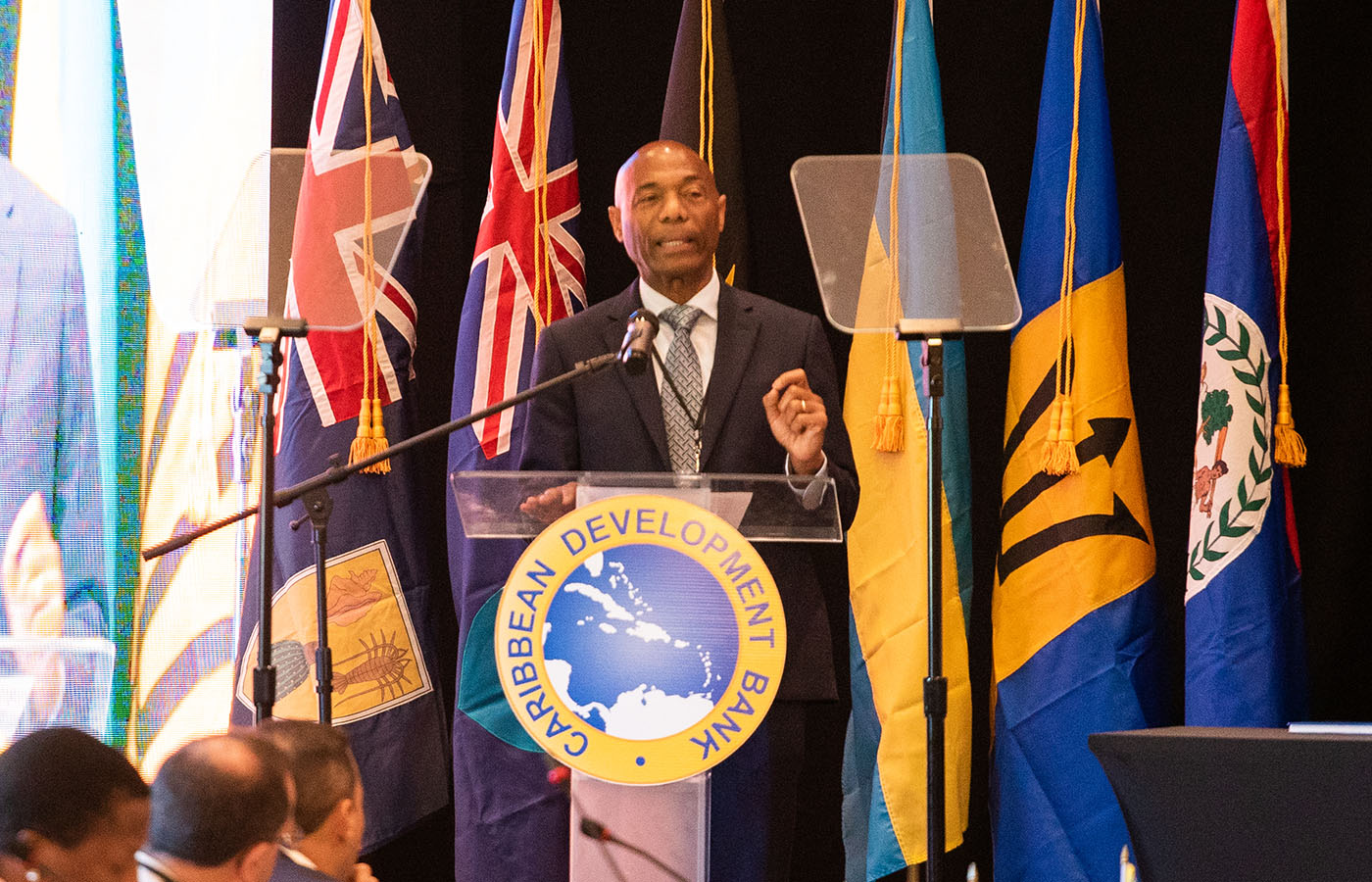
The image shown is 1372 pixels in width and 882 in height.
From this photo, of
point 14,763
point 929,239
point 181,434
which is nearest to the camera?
point 14,763

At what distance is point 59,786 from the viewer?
5.89 ft

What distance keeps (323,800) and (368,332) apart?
1.74 m

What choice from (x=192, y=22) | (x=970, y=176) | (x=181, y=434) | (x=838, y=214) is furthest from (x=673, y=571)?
(x=192, y=22)

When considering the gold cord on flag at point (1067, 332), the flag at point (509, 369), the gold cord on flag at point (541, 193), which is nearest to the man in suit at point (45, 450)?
the flag at point (509, 369)

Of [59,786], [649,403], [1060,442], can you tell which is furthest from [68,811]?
[1060,442]

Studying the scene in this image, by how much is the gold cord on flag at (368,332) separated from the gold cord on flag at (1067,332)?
1589 mm

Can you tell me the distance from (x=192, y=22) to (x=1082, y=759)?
10.6 ft

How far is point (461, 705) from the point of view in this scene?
347 cm

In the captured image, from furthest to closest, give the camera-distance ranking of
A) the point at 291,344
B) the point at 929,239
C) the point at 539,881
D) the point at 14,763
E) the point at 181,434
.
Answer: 1. the point at 181,434
2. the point at 291,344
3. the point at 539,881
4. the point at 929,239
5. the point at 14,763

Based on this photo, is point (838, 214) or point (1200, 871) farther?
point (838, 214)

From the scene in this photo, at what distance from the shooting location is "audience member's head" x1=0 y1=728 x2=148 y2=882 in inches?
69.0

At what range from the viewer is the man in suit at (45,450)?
400 cm

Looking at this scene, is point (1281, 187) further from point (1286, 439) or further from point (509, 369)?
point (509, 369)

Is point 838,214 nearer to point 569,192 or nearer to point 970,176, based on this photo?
point 970,176
